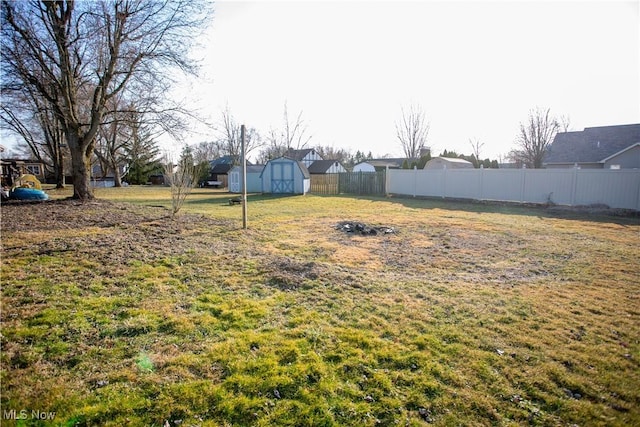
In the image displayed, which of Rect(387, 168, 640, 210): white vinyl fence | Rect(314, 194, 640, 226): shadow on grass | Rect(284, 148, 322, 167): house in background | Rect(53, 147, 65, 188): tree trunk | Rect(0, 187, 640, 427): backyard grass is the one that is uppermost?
Rect(284, 148, 322, 167): house in background

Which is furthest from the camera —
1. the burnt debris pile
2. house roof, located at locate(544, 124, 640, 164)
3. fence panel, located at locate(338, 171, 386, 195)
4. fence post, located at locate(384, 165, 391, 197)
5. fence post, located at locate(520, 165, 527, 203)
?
fence panel, located at locate(338, 171, 386, 195)

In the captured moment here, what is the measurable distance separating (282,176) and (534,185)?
Answer: 1663 cm

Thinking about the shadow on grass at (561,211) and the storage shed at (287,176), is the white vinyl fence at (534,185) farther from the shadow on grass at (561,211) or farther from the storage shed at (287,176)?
the storage shed at (287,176)

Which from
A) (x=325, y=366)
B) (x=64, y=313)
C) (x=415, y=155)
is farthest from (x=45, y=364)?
(x=415, y=155)

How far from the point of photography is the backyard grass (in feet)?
7.54

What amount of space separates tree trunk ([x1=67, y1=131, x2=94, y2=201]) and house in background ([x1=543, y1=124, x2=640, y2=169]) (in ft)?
89.1

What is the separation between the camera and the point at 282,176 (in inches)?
993

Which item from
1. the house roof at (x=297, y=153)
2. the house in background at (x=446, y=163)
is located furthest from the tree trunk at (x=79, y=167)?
the house roof at (x=297, y=153)

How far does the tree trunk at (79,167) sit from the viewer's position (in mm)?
12297

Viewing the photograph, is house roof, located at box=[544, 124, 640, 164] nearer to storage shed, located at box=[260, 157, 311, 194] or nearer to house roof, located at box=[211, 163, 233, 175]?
storage shed, located at box=[260, 157, 311, 194]

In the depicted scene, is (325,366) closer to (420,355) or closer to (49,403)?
(420,355)

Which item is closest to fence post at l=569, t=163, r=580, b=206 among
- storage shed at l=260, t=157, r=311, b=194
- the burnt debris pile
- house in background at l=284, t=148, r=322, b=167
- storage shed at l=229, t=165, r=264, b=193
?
the burnt debris pile

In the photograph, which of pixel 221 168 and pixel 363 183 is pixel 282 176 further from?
A: pixel 221 168

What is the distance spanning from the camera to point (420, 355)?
2945 mm
